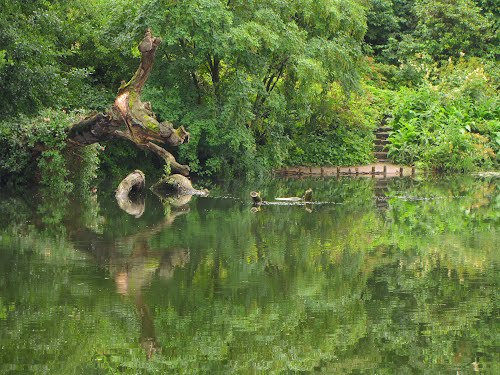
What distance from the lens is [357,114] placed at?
101 ft

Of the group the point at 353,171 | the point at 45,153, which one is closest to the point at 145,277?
the point at 45,153

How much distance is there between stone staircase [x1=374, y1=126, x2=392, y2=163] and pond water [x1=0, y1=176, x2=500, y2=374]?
13.2 metres

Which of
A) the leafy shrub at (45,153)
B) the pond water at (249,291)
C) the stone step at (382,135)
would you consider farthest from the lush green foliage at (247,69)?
the pond water at (249,291)

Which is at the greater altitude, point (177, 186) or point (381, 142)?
point (177, 186)

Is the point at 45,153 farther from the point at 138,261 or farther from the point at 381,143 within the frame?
the point at 381,143

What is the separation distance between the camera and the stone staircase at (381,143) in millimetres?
31469

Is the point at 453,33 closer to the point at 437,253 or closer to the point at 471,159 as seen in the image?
the point at 471,159

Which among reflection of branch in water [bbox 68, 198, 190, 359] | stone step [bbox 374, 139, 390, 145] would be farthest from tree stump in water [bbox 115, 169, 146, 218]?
stone step [bbox 374, 139, 390, 145]

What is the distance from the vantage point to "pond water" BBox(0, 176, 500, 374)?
25.4 feet

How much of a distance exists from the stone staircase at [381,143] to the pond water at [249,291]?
13195 mm

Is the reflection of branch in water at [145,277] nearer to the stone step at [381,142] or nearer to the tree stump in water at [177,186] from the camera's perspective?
the tree stump in water at [177,186]

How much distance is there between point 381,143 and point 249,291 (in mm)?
22014

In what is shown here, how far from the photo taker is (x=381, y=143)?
104 feet

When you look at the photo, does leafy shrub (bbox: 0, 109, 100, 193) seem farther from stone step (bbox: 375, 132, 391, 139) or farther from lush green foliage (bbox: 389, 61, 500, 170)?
stone step (bbox: 375, 132, 391, 139)
